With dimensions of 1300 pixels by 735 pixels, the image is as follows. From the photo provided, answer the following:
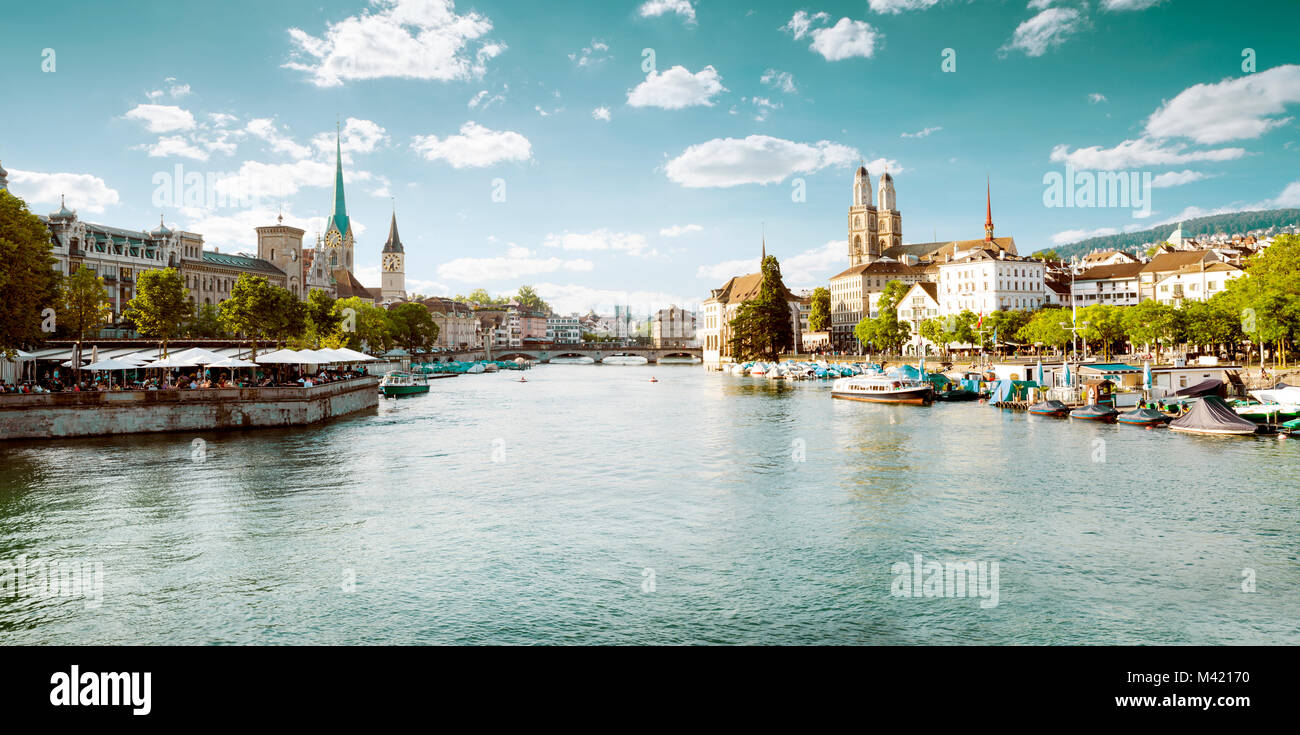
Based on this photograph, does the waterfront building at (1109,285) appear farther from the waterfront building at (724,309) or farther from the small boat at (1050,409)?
the small boat at (1050,409)

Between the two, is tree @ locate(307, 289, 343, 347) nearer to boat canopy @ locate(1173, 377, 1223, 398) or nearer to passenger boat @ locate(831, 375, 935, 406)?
passenger boat @ locate(831, 375, 935, 406)

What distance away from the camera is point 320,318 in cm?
6506

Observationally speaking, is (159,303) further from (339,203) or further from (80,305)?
(339,203)

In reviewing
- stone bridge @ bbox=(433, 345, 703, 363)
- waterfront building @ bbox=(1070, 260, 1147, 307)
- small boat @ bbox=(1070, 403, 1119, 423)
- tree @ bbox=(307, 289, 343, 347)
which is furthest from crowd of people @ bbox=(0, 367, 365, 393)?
waterfront building @ bbox=(1070, 260, 1147, 307)

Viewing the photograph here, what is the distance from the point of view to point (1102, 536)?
61.9ft

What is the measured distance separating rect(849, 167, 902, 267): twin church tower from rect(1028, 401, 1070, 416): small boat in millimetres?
146480

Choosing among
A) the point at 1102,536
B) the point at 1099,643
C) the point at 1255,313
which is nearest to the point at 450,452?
the point at 1102,536

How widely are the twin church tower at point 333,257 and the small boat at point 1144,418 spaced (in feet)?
328

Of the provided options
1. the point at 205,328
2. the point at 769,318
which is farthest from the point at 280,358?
the point at 769,318

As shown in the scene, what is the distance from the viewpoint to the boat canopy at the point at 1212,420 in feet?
117

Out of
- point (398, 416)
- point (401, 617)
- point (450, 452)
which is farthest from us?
point (398, 416)

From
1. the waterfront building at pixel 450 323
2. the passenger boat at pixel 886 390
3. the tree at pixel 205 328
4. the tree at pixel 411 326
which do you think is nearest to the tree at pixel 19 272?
the tree at pixel 205 328
